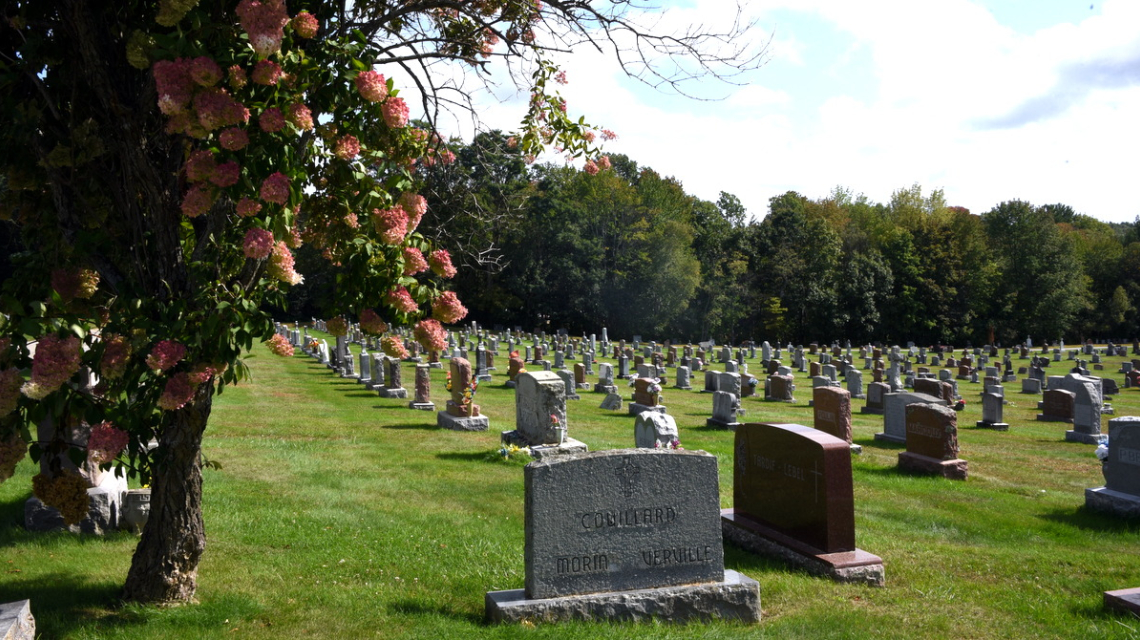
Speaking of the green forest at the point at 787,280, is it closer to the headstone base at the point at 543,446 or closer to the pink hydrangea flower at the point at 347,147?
the headstone base at the point at 543,446

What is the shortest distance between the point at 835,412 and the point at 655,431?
4917 mm

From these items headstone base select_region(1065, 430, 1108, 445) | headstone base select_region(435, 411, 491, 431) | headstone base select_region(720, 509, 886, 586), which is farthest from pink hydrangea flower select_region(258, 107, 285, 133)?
headstone base select_region(1065, 430, 1108, 445)

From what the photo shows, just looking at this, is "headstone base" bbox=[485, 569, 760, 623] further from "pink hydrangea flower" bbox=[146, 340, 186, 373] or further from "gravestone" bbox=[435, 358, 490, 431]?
"gravestone" bbox=[435, 358, 490, 431]

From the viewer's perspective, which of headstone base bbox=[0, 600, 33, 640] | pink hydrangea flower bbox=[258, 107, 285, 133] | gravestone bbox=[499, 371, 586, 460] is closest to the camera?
headstone base bbox=[0, 600, 33, 640]

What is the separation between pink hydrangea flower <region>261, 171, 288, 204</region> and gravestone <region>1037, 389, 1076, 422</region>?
72.8 ft

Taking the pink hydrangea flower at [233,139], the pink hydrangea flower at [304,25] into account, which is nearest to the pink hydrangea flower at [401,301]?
the pink hydrangea flower at [233,139]

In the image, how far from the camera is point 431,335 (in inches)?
197

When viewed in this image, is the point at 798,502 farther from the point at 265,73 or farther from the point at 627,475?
the point at 265,73

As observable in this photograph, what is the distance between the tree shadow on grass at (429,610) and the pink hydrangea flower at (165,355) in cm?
245

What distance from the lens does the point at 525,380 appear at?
13.8 metres

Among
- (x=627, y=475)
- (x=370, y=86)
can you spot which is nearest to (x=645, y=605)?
(x=627, y=475)

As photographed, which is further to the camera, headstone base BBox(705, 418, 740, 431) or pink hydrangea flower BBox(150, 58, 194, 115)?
headstone base BBox(705, 418, 740, 431)

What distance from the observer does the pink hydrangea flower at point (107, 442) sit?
15.5 feet

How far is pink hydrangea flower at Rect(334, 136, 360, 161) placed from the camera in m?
5.00
